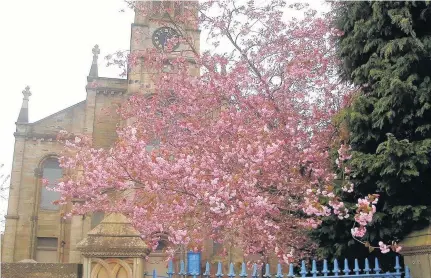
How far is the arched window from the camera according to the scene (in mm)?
29364

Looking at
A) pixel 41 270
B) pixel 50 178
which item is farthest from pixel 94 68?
pixel 41 270

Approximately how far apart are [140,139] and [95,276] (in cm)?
729

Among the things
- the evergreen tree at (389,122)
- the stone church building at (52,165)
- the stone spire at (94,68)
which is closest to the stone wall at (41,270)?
the evergreen tree at (389,122)

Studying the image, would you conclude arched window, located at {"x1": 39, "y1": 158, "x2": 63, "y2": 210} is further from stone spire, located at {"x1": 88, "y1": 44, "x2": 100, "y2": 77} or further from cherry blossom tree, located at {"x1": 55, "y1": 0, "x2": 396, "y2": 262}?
cherry blossom tree, located at {"x1": 55, "y1": 0, "x2": 396, "y2": 262}

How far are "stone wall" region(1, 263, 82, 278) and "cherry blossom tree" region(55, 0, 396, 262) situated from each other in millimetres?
3538

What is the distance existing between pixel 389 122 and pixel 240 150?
3.28 metres

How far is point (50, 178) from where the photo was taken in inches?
1166

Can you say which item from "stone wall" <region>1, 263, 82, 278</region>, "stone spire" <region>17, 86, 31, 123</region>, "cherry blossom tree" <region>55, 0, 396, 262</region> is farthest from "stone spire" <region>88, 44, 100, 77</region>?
"stone wall" <region>1, 263, 82, 278</region>

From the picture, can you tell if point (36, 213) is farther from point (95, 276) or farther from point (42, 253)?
point (95, 276)

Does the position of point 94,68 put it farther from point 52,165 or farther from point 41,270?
point 41,270

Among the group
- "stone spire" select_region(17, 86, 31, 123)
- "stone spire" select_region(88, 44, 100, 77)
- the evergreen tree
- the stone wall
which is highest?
"stone spire" select_region(88, 44, 100, 77)

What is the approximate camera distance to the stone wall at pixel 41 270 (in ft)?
20.3

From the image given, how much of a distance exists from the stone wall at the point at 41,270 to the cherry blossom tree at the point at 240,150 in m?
3.54

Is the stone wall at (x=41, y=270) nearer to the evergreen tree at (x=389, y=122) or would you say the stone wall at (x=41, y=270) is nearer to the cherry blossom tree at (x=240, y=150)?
the cherry blossom tree at (x=240, y=150)
